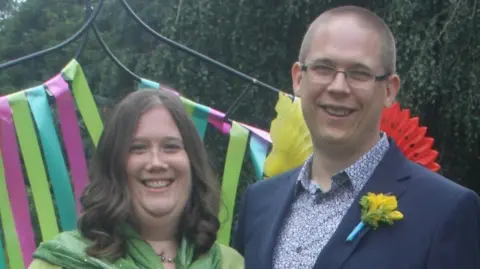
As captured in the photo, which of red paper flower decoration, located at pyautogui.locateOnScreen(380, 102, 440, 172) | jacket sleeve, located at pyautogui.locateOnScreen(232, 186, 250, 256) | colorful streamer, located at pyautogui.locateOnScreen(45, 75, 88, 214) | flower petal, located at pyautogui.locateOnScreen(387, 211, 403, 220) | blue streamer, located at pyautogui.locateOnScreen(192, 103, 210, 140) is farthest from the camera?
blue streamer, located at pyautogui.locateOnScreen(192, 103, 210, 140)

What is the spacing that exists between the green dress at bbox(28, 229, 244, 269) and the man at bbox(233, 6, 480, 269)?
24cm

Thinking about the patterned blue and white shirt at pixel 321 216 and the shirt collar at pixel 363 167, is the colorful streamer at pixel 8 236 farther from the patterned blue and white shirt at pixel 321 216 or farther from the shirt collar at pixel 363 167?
the shirt collar at pixel 363 167

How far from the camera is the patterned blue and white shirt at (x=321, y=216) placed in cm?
227

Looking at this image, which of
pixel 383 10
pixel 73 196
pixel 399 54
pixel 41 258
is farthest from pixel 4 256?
pixel 383 10

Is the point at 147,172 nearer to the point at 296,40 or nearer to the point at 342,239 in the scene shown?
the point at 342,239

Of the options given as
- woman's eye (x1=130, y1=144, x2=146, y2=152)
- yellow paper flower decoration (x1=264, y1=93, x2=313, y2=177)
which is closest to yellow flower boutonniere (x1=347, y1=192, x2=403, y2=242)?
woman's eye (x1=130, y1=144, x2=146, y2=152)

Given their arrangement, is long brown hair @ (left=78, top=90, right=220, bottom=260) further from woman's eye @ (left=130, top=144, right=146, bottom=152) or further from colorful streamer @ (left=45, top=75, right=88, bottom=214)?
colorful streamer @ (left=45, top=75, right=88, bottom=214)

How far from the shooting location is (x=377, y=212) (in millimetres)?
2162

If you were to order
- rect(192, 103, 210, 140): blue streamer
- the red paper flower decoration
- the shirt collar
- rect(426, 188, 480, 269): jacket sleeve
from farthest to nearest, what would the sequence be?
rect(192, 103, 210, 140): blue streamer < the red paper flower decoration < the shirt collar < rect(426, 188, 480, 269): jacket sleeve

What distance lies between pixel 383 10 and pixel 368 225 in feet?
14.0

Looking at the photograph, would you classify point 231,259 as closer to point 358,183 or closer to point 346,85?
point 358,183

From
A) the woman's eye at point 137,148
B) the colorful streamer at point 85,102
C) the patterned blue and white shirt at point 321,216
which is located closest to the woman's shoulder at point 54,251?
the woman's eye at point 137,148

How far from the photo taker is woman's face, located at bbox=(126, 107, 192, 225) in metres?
2.39

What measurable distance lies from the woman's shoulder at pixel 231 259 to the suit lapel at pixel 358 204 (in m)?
0.42
